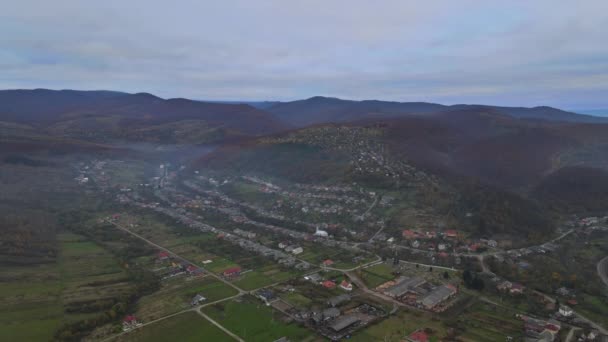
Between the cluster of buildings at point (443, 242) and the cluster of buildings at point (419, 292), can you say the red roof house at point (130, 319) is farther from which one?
the cluster of buildings at point (443, 242)

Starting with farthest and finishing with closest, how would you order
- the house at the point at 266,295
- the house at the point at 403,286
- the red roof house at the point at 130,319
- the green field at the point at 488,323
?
the house at the point at 403,286 → the house at the point at 266,295 → the red roof house at the point at 130,319 → the green field at the point at 488,323

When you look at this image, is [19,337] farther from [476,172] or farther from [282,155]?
[476,172]

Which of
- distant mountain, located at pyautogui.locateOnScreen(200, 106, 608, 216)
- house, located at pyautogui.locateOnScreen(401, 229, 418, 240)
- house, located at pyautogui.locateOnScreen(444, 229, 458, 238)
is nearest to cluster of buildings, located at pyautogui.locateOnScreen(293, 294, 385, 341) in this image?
house, located at pyautogui.locateOnScreen(401, 229, 418, 240)

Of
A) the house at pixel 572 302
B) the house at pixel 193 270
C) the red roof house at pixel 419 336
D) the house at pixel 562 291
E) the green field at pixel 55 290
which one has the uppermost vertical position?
the house at pixel 562 291

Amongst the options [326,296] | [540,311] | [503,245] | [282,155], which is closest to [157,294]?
[326,296]

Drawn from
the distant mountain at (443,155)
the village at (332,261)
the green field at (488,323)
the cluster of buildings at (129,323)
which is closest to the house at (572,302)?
the village at (332,261)

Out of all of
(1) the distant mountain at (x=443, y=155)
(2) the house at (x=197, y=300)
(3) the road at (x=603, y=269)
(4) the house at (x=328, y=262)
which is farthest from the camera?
(1) the distant mountain at (x=443, y=155)
